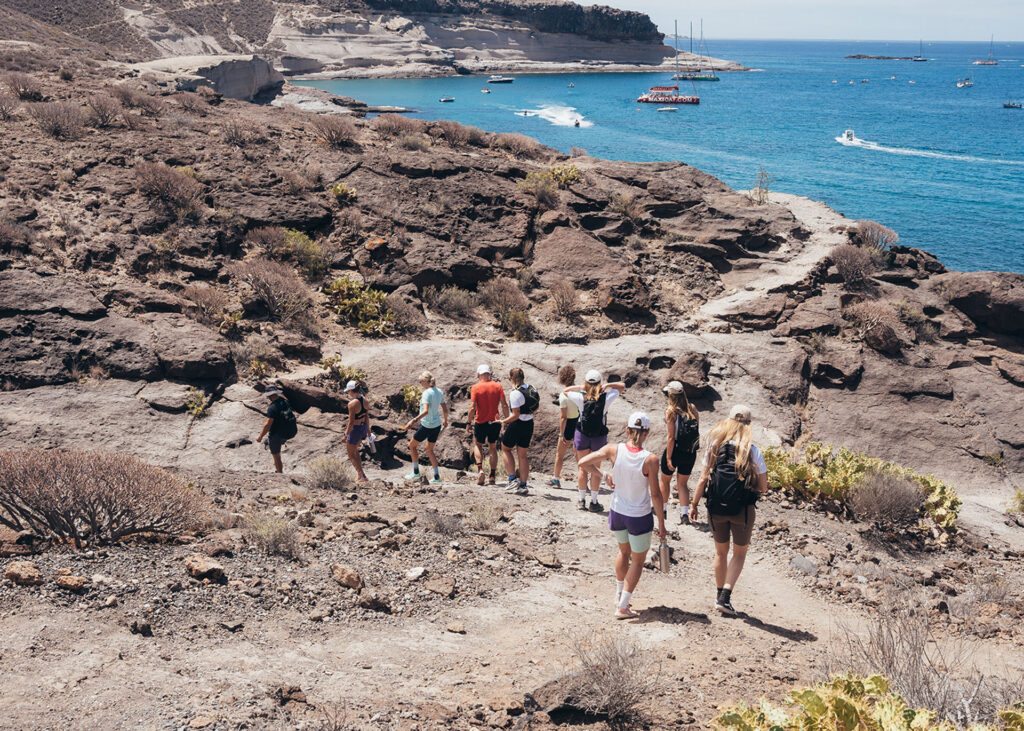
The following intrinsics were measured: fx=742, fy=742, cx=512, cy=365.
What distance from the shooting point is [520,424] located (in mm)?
9516

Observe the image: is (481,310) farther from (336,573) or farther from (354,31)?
(354,31)

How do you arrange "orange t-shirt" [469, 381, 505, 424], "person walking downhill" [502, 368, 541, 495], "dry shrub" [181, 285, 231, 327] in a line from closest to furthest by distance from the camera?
"person walking downhill" [502, 368, 541, 495], "orange t-shirt" [469, 381, 505, 424], "dry shrub" [181, 285, 231, 327]

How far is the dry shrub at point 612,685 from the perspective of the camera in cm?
460

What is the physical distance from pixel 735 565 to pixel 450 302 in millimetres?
9813

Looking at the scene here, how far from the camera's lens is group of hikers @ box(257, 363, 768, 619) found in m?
6.26

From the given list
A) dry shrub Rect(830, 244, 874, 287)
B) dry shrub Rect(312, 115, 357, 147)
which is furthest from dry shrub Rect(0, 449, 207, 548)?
dry shrub Rect(830, 244, 874, 287)

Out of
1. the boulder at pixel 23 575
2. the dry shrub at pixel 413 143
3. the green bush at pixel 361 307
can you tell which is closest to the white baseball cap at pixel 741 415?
the boulder at pixel 23 575

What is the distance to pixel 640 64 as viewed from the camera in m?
147

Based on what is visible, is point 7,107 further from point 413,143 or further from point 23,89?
point 413,143

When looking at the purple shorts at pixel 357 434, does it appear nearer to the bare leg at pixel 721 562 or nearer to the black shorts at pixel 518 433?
the black shorts at pixel 518 433

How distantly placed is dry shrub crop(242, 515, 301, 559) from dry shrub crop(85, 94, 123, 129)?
16.3 m

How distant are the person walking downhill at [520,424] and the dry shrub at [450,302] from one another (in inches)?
232

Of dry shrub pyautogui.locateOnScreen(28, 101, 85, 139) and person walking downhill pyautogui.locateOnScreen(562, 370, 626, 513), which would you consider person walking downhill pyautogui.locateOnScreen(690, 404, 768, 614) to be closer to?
person walking downhill pyautogui.locateOnScreen(562, 370, 626, 513)

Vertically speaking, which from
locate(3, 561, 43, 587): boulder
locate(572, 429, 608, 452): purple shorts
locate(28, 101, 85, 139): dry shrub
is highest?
locate(28, 101, 85, 139): dry shrub
